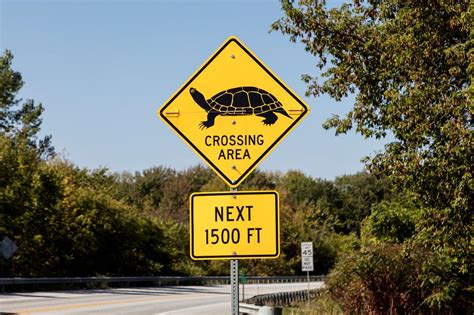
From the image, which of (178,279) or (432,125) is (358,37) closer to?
(432,125)

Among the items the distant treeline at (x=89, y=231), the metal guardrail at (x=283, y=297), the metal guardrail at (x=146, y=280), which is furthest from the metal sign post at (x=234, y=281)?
the metal guardrail at (x=146, y=280)

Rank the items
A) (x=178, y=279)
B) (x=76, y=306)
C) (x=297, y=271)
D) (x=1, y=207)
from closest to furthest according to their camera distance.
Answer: (x=76, y=306) → (x=1, y=207) → (x=178, y=279) → (x=297, y=271)

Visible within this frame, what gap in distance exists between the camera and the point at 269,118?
20.6ft

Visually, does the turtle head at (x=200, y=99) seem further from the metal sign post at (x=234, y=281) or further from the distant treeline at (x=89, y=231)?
the distant treeline at (x=89, y=231)

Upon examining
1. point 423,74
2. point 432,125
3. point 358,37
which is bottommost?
point 432,125

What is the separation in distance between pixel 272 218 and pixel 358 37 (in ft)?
47.1

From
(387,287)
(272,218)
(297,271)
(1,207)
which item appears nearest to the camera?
(272,218)

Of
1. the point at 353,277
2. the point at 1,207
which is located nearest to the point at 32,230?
the point at 1,207

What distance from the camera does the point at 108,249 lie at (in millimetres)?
47781

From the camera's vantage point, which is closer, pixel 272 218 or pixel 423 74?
pixel 272 218

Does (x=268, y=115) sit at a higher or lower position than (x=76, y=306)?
higher

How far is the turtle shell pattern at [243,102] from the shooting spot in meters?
6.24

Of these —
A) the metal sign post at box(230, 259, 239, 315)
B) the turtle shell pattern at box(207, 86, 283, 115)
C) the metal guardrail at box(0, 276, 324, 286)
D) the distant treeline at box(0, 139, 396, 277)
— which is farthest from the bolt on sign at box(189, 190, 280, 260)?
the metal guardrail at box(0, 276, 324, 286)

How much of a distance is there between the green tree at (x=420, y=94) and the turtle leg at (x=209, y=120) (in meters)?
10.2
